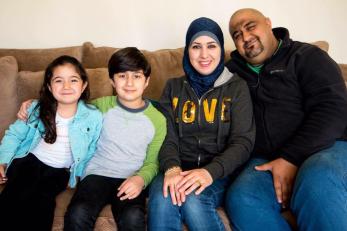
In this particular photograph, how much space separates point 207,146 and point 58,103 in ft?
2.43

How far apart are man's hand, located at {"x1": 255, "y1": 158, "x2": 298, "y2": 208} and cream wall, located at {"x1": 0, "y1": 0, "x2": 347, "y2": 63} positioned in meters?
1.15

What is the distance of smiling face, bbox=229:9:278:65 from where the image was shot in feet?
A: 5.15

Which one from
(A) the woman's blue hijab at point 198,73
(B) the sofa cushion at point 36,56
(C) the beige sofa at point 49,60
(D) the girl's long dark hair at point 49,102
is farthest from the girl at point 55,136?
(A) the woman's blue hijab at point 198,73

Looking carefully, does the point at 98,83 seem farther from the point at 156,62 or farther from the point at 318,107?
the point at 318,107

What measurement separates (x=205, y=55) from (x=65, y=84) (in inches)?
25.9

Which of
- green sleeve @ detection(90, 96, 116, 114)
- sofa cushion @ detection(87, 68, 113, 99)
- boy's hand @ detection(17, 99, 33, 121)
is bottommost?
boy's hand @ detection(17, 99, 33, 121)

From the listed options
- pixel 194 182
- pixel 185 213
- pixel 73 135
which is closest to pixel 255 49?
pixel 194 182

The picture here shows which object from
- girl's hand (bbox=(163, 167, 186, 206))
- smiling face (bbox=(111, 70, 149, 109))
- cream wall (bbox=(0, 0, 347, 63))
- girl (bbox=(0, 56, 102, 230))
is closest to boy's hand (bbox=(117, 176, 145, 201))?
girl's hand (bbox=(163, 167, 186, 206))

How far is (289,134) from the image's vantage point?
149cm

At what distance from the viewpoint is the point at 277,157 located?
1490 millimetres

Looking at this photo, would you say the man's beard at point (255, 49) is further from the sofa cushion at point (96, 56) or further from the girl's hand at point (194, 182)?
the sofa cushion at point (96, 56)

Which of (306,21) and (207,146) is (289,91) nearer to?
(207,146)

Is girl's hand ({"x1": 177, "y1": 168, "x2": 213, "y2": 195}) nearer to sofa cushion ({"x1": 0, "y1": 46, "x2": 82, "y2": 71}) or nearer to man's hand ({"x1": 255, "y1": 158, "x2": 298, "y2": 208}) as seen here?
man's hand ({"x1": 255, "y1": 158, "x2": 298, "y2": 208})

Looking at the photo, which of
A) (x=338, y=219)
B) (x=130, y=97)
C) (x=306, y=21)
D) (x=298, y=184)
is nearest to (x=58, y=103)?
(x=130, y=97)
